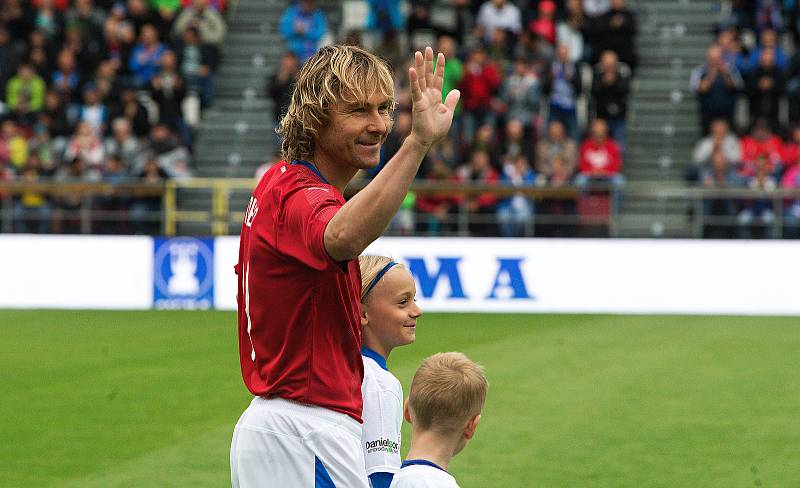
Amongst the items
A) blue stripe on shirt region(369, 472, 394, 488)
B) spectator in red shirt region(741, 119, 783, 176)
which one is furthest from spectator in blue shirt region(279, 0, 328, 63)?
blue stripe on shirt region(369, 472, 394, 488)

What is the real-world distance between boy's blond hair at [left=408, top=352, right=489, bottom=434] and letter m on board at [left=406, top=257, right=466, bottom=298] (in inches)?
528

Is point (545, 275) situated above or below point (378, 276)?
below

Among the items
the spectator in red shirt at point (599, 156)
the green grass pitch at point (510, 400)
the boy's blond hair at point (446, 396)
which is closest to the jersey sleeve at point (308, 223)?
the boy's blond hair at point (446, 396)

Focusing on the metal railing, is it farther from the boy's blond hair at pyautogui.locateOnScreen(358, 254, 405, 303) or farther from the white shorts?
the white shorts

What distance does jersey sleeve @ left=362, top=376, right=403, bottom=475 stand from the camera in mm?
4324

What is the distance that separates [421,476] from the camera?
Result: 4043mm

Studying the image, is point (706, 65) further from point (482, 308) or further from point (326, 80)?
point (326, 80)

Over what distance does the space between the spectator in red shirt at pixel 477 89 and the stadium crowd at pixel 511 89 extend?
2 centimetres

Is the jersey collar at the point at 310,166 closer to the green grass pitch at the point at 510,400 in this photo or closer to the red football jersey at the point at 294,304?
the red football jersey at the point at 294,304

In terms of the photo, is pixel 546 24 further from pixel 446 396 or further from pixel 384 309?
pixel 446 396

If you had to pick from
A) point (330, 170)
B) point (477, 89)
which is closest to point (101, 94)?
point (477, 89)

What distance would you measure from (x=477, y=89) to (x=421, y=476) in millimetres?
17115

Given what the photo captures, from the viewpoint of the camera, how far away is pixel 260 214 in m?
3.64

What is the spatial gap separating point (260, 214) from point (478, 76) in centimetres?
1749
